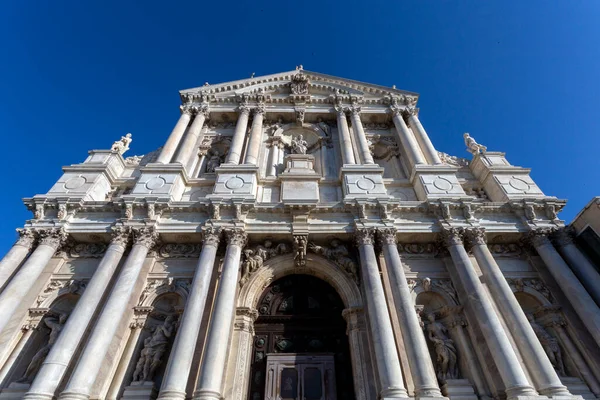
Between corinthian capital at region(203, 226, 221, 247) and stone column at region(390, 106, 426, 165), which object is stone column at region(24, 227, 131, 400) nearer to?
corinthian capital at region(203, 226, 221, 247)

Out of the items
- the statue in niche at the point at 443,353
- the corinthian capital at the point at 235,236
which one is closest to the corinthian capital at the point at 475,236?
the statue in niche at the point at 443,353

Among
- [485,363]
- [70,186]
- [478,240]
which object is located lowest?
[485,363]

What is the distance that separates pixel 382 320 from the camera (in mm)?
8734

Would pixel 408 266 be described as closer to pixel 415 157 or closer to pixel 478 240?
pixel 478 240

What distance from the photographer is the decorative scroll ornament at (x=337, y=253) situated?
11.0m

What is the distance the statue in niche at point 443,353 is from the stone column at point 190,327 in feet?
21.8

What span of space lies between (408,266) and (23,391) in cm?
1145

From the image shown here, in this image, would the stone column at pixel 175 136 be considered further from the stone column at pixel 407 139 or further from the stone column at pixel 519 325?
the stone column at pixel 519 325

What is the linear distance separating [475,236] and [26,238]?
1469 cm

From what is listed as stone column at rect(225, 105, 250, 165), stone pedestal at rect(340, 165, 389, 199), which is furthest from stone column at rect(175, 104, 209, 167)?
stone pedestal at rect(340, 165, 389, 199)

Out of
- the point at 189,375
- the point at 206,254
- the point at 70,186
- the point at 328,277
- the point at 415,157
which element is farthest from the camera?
the point at 415,157

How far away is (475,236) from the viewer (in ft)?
35.9

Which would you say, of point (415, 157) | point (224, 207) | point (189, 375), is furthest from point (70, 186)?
Result: point (415, 157)

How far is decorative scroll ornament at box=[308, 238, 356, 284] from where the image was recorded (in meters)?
11.0
